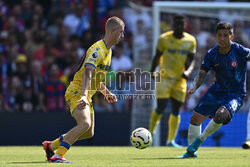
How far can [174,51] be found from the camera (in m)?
11.4

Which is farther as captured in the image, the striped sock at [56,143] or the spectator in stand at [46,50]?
the spectator in stand at [46,50]

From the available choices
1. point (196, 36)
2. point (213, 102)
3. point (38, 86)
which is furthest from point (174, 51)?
point (213, 102)

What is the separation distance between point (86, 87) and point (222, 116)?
185cm

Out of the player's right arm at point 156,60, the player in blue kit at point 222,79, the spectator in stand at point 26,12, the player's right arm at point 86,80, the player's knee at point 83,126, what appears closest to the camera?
the player's right arm at point 86,80

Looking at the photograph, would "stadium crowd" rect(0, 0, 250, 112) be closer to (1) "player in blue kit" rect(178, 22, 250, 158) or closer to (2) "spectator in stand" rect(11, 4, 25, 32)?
(2) "spectator in stand" rect(11, 4, 25, 32)

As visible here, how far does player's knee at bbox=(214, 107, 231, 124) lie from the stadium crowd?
5.85m

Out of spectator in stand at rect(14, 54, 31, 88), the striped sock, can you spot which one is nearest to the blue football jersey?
the striped sock

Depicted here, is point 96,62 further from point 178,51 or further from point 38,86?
point 38,86

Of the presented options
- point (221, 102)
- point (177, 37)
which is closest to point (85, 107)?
point (221, 102)

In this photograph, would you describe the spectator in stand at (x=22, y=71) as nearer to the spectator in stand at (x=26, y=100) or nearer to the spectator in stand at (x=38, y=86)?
the spectator in stand at (x=38, y=86)

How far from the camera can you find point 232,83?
7.79 m

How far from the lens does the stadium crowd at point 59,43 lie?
1285 cm

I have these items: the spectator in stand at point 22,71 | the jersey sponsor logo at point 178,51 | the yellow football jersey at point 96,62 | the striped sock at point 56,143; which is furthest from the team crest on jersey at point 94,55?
the spectator in stand at point 22,71

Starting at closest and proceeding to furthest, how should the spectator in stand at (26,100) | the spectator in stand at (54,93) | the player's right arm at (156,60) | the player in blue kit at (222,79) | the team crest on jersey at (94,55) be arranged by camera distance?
the team crest on jersey at (94,55), the player in blue kit at (222,79), the player's right arm at (156,60), the spectator in stand at (26,100), the spectator in stand at (54,93)
